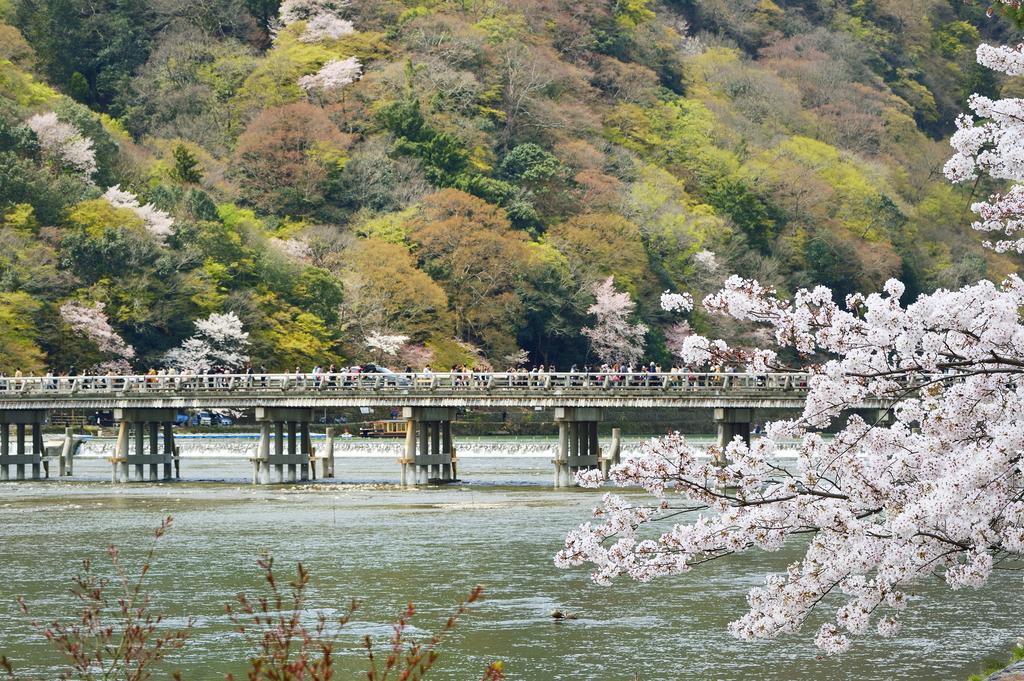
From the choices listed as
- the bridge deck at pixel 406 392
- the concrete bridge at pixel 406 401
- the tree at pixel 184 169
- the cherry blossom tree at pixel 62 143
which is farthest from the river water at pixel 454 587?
the tree at pixel 184 169

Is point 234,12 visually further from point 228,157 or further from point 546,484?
point 546,484

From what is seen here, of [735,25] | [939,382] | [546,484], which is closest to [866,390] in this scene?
[939,382]

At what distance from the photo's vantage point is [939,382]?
15062 mm

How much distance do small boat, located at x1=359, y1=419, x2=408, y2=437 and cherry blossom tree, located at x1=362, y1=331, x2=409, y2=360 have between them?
168 inches

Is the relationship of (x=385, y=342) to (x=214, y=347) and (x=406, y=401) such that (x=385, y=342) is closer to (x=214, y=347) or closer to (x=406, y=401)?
(x=214, y=347)

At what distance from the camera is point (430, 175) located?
108 meters

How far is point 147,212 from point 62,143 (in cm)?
839

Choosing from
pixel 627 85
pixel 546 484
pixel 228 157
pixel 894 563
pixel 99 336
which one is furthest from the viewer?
pixel 627 85

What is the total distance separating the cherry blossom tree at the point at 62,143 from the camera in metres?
94.9

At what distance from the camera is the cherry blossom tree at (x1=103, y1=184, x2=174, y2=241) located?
8906 centimetres

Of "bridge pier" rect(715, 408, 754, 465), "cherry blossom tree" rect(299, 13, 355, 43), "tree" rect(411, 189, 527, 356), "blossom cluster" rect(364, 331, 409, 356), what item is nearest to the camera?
"bridge pier" rect(715, 408, 754, 465)

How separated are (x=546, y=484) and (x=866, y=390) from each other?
157ft

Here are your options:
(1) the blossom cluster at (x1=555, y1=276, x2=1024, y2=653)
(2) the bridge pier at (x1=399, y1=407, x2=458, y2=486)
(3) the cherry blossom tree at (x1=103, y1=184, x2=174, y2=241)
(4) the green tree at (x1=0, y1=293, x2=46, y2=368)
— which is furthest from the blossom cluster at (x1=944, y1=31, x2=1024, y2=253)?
(3) the cherry blossom tree at (x1=103, y1=184, x2=174, y2=241)

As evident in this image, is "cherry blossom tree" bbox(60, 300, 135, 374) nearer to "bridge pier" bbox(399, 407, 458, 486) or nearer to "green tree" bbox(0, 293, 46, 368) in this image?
"green tree" bbox(0, 293, 46, 368)
